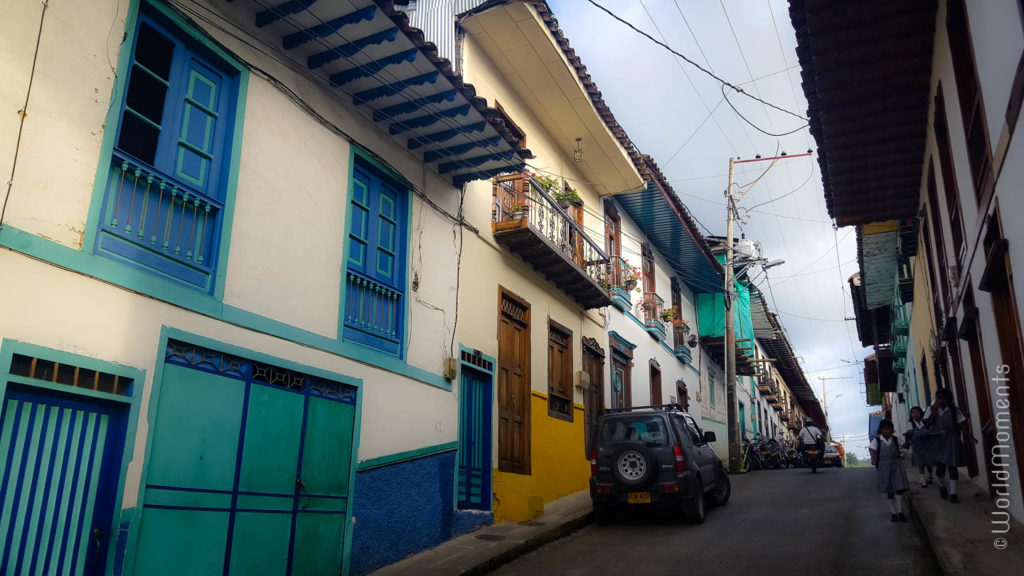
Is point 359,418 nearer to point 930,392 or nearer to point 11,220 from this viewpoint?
point 11,220

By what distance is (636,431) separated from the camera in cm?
1182

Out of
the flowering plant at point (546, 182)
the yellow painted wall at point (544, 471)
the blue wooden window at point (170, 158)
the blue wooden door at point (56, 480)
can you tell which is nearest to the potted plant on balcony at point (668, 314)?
the yellow painted wall at point (544, 471)

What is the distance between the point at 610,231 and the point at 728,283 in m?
6.48

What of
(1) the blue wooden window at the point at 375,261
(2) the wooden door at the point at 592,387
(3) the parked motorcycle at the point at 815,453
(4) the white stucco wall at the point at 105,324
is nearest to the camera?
(4) the white stucco wall at the point at 105,324

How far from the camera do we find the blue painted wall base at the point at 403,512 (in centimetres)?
845

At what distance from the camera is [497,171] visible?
1132 centimetres

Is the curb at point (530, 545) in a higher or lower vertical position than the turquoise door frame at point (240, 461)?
lower

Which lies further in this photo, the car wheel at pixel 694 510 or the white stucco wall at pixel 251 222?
the car wheel at pixel 694 510

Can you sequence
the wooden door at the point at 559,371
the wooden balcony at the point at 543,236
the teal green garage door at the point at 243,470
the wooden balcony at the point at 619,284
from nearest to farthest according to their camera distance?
the teal green garage door at the point at 243,470 → the wooden balcony at the point at 543,236 → the wooden door at the point at 559,371 → the wooden balcony at the point at 619,284

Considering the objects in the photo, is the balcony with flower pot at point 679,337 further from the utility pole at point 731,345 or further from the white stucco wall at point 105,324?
the white stucco wall at point 105,324

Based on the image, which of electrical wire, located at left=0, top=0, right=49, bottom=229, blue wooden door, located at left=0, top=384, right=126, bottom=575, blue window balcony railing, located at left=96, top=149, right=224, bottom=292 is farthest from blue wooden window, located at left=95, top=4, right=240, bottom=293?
blue wooden door, located at left=0, top=384, right=126, bottom=575

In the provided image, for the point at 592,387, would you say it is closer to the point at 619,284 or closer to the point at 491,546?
the point at 619,284

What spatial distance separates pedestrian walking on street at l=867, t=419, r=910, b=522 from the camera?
1040 centimetres

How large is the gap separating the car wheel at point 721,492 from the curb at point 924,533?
118 inches
